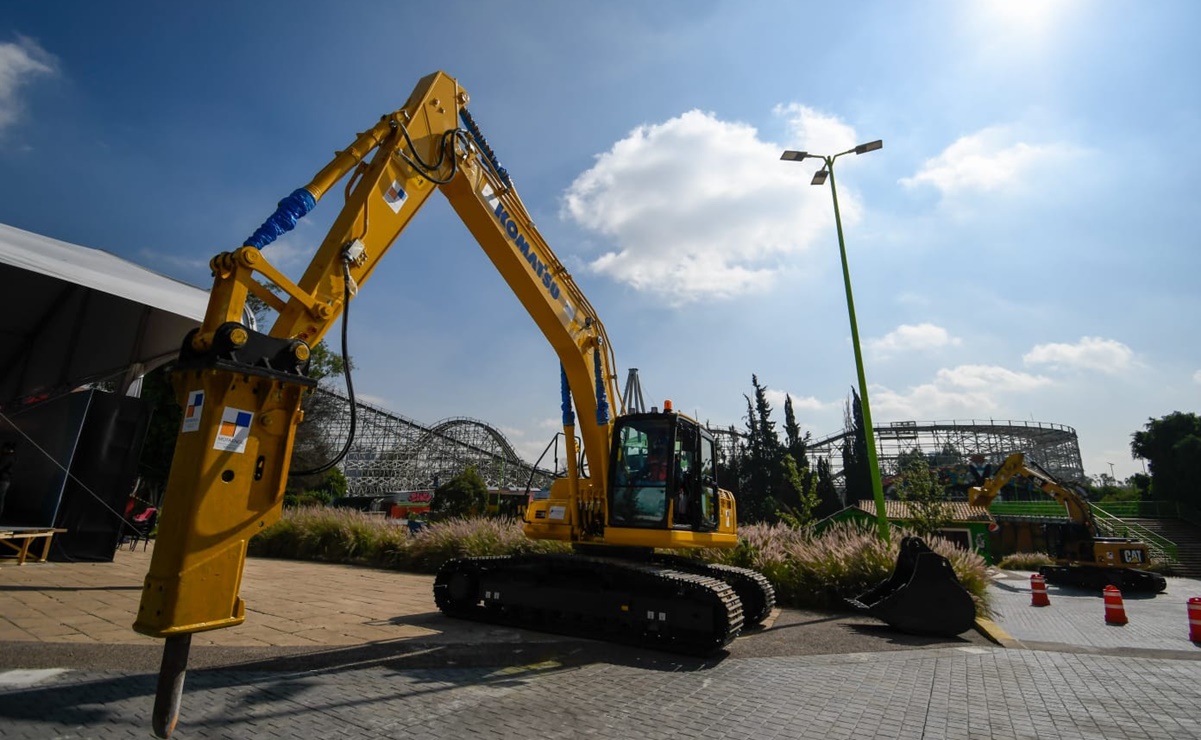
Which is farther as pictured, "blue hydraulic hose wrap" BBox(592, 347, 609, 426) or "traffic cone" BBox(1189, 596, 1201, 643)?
"blue hydraulic hose wrap" BBox(592, 347, 609, 426)

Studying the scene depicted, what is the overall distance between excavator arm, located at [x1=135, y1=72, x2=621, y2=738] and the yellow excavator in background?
16.3 m

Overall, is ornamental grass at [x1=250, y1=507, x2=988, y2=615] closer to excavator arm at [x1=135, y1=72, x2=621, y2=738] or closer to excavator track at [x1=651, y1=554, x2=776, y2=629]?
excavator track at [x1=651, y1=554, x2=776, y2=629]

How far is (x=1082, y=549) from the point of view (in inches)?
591

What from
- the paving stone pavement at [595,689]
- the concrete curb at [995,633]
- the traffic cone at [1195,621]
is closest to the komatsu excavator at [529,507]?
the paving stone pavement at [595,689]

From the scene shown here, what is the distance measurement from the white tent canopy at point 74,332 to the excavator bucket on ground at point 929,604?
11173 mm

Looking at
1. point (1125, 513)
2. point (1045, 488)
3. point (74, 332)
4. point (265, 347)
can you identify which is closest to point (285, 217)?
point (265, 347)

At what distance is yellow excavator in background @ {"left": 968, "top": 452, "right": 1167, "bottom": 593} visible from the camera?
1399 cm

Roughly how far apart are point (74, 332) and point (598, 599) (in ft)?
38.7

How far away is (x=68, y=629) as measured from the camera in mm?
5332

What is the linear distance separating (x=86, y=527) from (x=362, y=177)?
10040mm

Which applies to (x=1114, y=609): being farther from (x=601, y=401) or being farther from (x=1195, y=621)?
(x=601, y=401)

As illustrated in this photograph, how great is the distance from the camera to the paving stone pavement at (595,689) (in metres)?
3.50

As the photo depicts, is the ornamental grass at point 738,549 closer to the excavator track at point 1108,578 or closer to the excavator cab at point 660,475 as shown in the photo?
the excavator cab at point 660,475

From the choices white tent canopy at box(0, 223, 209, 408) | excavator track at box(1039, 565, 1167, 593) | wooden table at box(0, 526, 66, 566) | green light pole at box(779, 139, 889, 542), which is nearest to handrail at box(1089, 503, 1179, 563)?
excavator track at box(1039, 565, 1167, 593)
